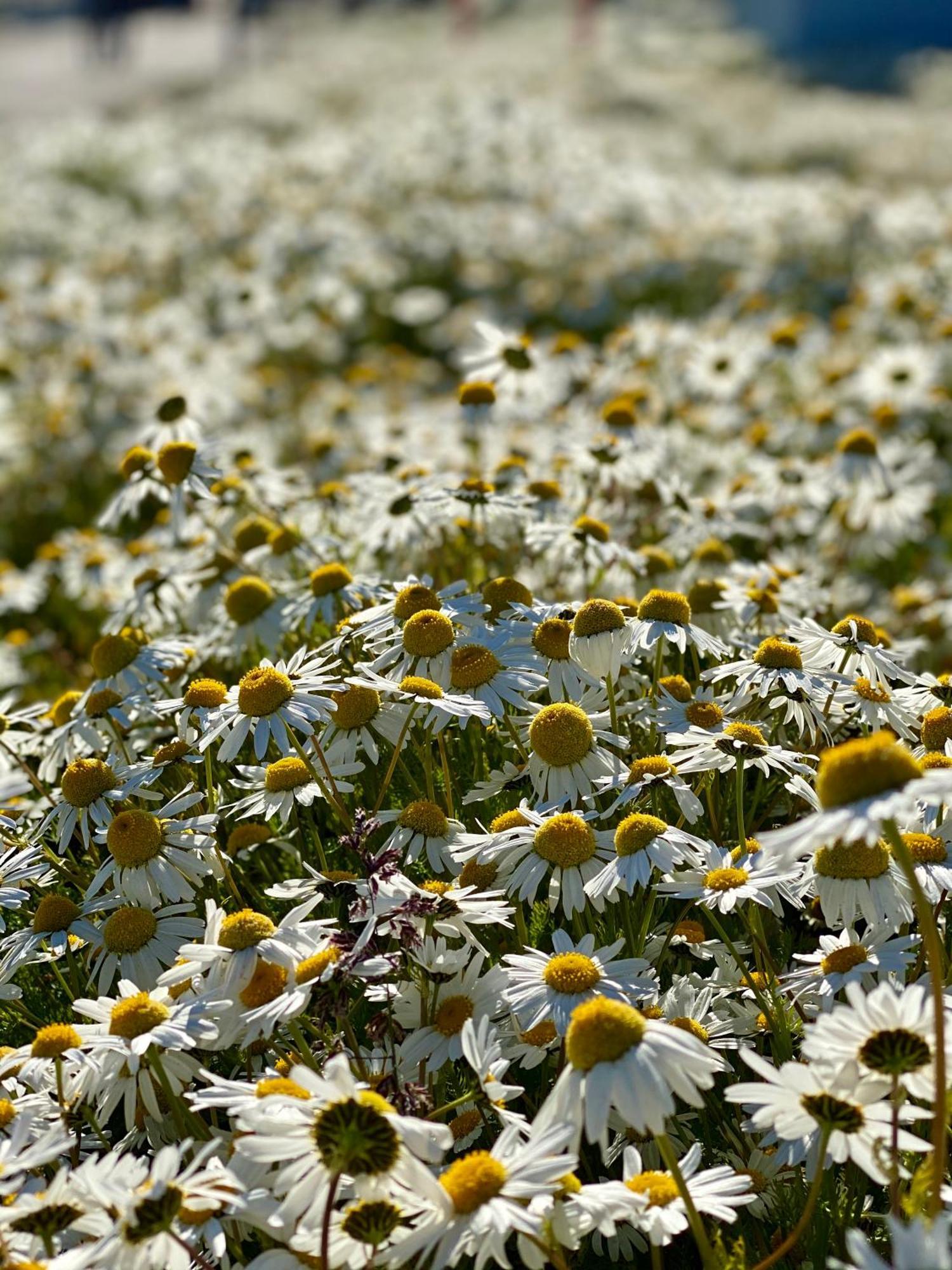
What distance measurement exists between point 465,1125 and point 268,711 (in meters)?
1.02

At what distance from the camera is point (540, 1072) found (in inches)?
115

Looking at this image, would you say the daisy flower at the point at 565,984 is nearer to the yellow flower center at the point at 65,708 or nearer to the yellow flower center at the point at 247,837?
the yellow flower center at the point at 247,837

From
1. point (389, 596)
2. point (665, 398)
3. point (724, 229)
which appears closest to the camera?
point (389, 596)

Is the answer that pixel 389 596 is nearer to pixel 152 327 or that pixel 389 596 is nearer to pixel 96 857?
pixel 96 857

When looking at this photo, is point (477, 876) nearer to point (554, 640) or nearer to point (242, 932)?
point (242, 932)

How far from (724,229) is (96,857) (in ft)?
33.6

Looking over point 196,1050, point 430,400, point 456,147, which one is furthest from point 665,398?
point 456,147

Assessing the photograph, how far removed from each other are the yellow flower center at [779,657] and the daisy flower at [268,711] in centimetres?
100

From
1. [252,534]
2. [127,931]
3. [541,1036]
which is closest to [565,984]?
[541,1036]

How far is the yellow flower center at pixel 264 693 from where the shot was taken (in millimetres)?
2998

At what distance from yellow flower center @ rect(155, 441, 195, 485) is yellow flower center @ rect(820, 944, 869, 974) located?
7.68 feet

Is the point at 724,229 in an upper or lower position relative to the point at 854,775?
A: lower

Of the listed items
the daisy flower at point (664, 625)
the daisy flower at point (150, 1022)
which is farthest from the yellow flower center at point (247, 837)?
the daisy flower at point (664, 625)

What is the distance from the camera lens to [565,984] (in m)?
2.43
